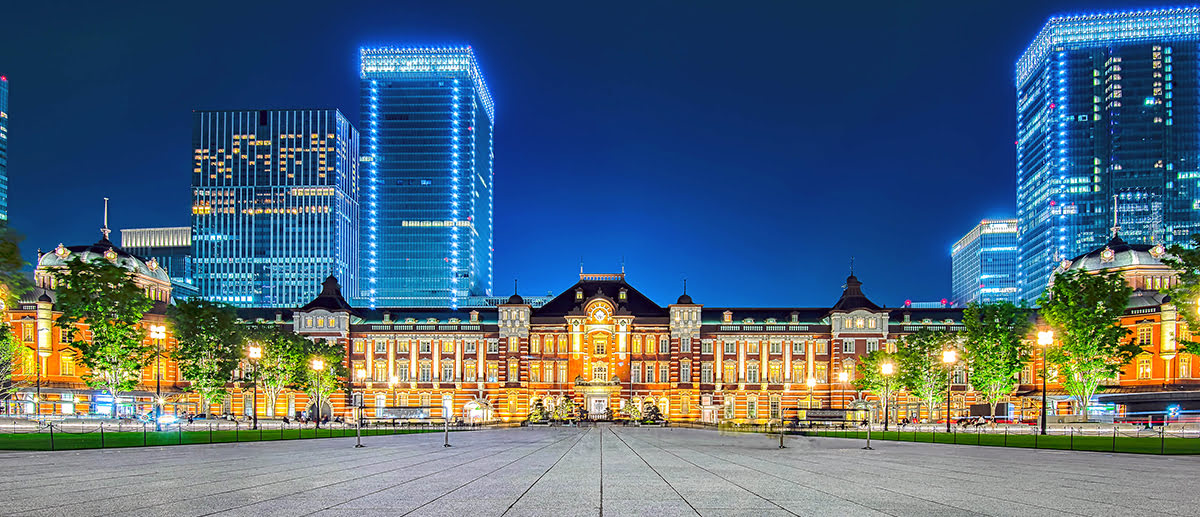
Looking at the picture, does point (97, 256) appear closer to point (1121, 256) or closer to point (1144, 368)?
point (1144, 368)

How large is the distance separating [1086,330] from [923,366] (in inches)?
693

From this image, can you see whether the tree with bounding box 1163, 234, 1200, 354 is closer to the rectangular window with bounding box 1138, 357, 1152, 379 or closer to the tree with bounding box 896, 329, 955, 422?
the tree with bounding box 896, 329, 955, 422

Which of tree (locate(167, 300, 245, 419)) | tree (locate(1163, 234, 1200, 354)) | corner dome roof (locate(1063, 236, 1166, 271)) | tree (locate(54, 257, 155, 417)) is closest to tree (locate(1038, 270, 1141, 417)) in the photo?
tree (locate(1163, 234, 1200, 354))

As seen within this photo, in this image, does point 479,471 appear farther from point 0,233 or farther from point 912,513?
point 0,233

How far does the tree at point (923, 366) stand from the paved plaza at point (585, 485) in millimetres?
55172

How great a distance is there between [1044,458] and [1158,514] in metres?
17.0

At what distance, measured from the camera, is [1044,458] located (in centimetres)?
3186

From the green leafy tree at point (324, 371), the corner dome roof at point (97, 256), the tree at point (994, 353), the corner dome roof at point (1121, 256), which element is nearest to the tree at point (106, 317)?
the green leafy tree at point (324, 371)

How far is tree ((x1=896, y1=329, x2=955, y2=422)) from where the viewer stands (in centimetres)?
8562

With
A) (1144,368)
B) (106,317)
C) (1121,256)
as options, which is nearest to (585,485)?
(106,317)

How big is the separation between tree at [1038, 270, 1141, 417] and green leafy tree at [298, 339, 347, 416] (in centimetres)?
6661

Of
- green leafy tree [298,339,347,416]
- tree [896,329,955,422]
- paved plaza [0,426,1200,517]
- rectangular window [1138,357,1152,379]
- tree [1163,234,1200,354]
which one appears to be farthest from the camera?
green leafy tree [298,339,347,416]

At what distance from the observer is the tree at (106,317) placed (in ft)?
208

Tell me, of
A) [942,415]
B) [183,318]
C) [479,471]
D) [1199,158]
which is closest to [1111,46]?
[1199,158]
